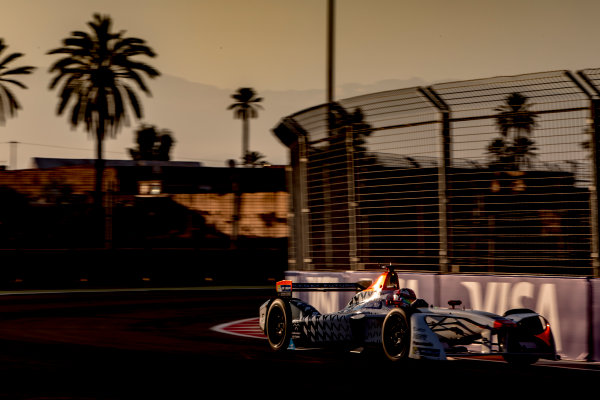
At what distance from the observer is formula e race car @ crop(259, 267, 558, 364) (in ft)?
31.6

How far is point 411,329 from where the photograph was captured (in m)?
9.66

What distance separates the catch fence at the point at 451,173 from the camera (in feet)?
36.6

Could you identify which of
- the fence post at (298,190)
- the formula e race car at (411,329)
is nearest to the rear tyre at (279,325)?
the formula e race car at (411,329)

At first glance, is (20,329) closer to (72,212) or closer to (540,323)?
(540,323)

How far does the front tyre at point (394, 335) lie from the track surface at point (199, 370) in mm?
145

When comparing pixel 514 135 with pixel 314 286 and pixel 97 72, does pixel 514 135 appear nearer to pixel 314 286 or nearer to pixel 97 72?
pixel 314 286

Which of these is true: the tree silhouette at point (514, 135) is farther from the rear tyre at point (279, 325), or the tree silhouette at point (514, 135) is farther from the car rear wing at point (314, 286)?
the rear tyre at point (279, 325)

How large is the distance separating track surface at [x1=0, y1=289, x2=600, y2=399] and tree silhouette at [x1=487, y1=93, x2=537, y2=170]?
2.53m

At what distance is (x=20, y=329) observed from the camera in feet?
51.1

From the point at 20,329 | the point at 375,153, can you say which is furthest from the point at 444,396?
the point at 20,329

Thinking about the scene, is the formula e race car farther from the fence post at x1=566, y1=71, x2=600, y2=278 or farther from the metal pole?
the metal pole

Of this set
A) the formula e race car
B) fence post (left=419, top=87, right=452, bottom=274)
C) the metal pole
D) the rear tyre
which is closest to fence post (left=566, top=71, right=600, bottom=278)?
the formula e race car

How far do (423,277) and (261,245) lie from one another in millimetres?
19071

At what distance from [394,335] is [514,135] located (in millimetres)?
3086
